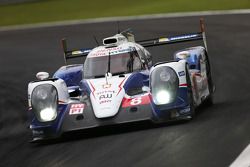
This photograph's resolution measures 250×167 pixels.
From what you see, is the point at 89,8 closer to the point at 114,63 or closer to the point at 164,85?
the point at 114,63

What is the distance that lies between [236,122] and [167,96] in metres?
1.11

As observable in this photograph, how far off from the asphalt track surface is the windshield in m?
1.04

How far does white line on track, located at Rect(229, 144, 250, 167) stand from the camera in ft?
22.6

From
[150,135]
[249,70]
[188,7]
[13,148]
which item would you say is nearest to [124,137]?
[150,135]

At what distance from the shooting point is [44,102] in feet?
34.0

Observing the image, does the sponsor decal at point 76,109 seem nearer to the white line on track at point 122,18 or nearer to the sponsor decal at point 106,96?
the sponsor decal at point 106,96

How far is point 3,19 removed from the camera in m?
32.3

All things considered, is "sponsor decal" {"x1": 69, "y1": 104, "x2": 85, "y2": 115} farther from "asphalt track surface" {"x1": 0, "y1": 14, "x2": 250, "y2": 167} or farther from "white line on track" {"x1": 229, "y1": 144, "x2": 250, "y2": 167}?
"white line on track" {"x1": 229, "y1": 144, "x2": 250, "y2": 167}

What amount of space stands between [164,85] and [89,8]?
23214 mm

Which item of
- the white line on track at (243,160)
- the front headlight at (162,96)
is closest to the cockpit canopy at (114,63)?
the front headlight at (162,96)

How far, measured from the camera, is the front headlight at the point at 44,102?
33.7ft

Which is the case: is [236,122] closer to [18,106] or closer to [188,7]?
[18,106]

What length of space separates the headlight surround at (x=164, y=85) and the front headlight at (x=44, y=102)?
58.3 inches

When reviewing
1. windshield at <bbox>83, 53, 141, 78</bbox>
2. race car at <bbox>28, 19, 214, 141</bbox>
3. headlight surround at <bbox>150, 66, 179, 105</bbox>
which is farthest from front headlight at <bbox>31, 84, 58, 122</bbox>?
headlight surround at <bbox>150, 66, 179, 105</bbox>
